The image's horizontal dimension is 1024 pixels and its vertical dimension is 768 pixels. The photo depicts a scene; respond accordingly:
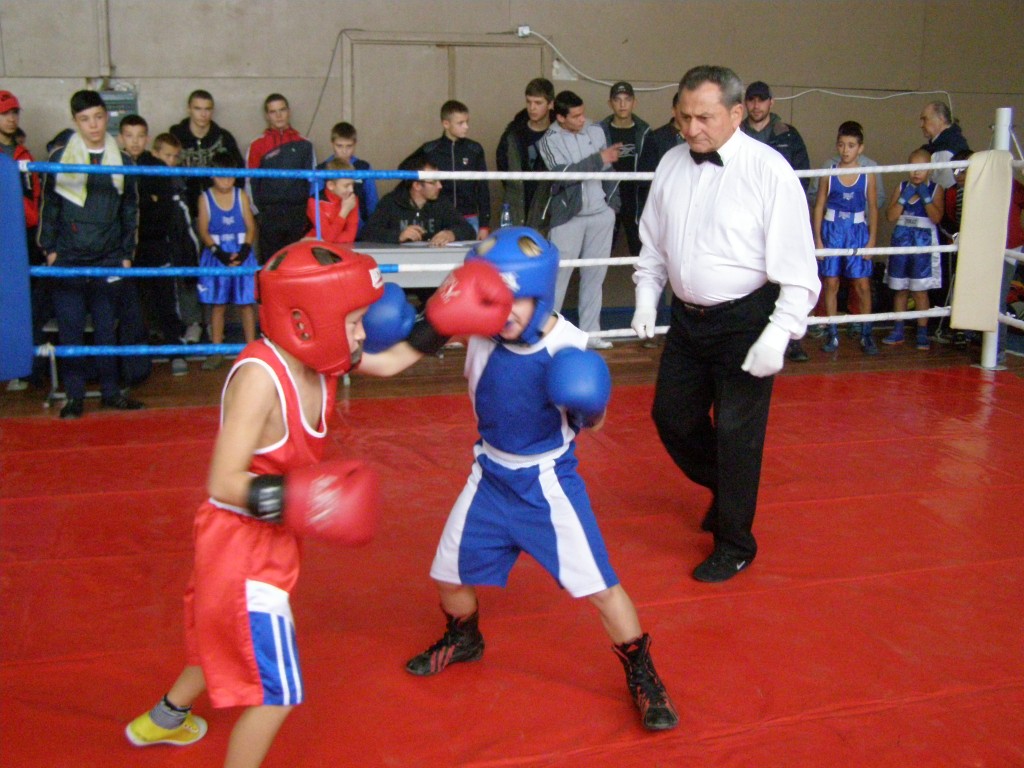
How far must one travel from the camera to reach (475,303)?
1.90m

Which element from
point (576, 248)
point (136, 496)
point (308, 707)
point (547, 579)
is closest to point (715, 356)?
point (547, 579)

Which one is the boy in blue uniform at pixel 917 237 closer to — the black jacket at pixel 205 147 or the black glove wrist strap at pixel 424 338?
the black jacket at pixel 205 147

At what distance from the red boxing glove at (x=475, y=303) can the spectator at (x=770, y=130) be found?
3906 mm

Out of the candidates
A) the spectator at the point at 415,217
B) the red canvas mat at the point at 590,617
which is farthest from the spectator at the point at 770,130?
the spectator at the point at 415,217

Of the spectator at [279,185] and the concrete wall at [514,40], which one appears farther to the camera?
the concrete wall at [514,40]

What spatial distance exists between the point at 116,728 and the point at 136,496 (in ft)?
4.72

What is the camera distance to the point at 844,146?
5.91 meters

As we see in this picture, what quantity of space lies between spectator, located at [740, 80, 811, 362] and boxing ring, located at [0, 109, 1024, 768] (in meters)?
1.56

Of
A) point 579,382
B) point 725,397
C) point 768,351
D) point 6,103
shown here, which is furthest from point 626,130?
point 579,382

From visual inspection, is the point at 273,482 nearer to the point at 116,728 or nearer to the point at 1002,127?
the point at 116,728

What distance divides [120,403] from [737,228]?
314 centimetres

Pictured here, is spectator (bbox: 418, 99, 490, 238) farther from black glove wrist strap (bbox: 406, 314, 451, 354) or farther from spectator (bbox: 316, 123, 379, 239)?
black glove wrist strap (bbox: 406, 314, 451, 354)

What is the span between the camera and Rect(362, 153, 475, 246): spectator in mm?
5680

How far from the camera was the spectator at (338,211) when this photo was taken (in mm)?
5566
